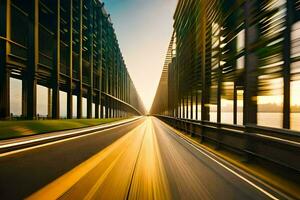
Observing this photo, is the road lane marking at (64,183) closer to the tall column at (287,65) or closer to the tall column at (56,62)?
the tall column at (287,65)

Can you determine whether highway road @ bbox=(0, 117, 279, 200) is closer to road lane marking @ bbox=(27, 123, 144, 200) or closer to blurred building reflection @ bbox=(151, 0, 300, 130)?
road lane marking @ bbox=(27, 123, 144, 200)

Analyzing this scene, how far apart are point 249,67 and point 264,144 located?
294cm

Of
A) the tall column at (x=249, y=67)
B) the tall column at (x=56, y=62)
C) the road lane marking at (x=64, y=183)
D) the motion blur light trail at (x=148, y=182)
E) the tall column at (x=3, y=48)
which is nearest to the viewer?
the road lane marking at (x=64, y=183)

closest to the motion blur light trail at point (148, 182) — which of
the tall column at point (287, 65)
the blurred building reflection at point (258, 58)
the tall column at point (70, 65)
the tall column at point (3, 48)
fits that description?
the tall column at point (287, 65)

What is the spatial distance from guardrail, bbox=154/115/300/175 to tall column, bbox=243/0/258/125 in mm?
782

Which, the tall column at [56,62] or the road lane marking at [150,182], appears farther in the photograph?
the tall column at [56,62]

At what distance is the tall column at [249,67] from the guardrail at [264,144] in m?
0.78

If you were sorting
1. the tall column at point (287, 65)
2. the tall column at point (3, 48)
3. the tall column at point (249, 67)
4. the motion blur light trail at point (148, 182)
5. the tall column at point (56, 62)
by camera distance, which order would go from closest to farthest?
the motion blur light trail at point (148, 182) < the tall column at point (287, 65) < the tall column at point (249, 67) < the tall column at point (3, 48) < the tall column at point (56, 62)

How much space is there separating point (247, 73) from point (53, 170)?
6882 mm

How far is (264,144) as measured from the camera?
28.0ft

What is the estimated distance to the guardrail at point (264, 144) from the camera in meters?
6.91

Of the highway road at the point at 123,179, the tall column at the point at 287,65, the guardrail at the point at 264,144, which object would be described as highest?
the tall column at the point at 287,65

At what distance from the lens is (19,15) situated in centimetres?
2877

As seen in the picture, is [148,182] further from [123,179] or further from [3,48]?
[3,48]
